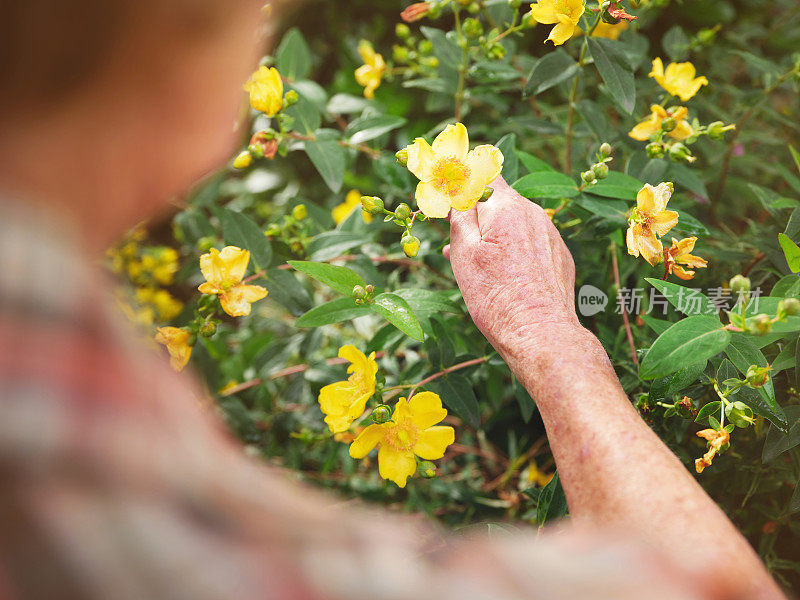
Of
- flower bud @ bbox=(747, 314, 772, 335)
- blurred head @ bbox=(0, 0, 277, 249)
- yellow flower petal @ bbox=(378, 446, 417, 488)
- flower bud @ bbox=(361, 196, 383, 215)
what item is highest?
blurred head @ bbox=(0, 0, 277, 249)

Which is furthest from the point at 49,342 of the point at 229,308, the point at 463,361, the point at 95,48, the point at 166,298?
the point at 166,298

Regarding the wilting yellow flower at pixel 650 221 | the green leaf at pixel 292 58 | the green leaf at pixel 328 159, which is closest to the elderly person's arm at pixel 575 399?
the wilting yellow flower at pixel 650 221

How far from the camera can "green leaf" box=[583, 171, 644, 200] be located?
0.94 m

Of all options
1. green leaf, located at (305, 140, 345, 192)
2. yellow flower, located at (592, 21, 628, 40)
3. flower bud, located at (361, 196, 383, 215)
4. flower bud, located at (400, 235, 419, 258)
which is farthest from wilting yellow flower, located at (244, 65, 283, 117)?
yellow flower, located at (592, 21, 628, 40)

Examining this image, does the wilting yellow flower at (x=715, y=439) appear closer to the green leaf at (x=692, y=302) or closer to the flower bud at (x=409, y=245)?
the green leaf at (x=692, y=302)

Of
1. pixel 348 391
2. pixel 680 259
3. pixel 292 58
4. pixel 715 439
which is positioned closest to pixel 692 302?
pixel 680 259

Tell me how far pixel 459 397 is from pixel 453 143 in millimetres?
428

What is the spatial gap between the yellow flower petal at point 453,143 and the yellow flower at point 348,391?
1.05 feet

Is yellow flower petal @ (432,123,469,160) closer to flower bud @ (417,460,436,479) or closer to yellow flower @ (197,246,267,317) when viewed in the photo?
yellow flower @ (197,246,267,317)

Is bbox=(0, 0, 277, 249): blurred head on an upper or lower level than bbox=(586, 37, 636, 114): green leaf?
upper

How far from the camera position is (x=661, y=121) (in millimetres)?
984

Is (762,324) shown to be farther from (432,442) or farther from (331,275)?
(331,275)

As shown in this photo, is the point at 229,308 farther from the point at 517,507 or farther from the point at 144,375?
the point at 517,507

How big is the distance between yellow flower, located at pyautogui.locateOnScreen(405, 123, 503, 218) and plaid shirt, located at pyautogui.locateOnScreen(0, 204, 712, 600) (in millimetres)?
488
